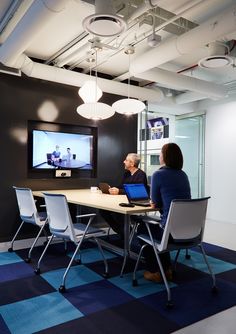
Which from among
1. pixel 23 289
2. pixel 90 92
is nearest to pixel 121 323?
pixel 23 289

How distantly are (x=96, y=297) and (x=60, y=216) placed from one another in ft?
2.72

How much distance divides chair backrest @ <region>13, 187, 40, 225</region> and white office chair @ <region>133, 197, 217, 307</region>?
1521 mm

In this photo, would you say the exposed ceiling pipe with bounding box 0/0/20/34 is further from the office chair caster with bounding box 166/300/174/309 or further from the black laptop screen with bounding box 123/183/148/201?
the office chair caster with bounding box 166/300/174/309

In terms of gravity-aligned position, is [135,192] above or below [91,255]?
above

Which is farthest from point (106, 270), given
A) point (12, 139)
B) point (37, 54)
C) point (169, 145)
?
point (37, 54)

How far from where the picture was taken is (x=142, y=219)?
2.66 metres

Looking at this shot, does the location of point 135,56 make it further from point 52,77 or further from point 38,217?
point 38,217

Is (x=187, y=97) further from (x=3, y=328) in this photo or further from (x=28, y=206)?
(x=3, y=328)

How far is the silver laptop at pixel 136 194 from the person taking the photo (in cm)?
283

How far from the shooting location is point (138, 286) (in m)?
2.74

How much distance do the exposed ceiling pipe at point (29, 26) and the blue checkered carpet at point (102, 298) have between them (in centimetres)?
254

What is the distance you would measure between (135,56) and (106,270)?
120 inches

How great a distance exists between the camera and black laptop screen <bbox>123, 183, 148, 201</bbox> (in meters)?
2.84

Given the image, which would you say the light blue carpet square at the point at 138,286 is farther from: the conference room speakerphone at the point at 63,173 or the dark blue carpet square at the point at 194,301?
the conference room speakerphone at the point at 63,173
